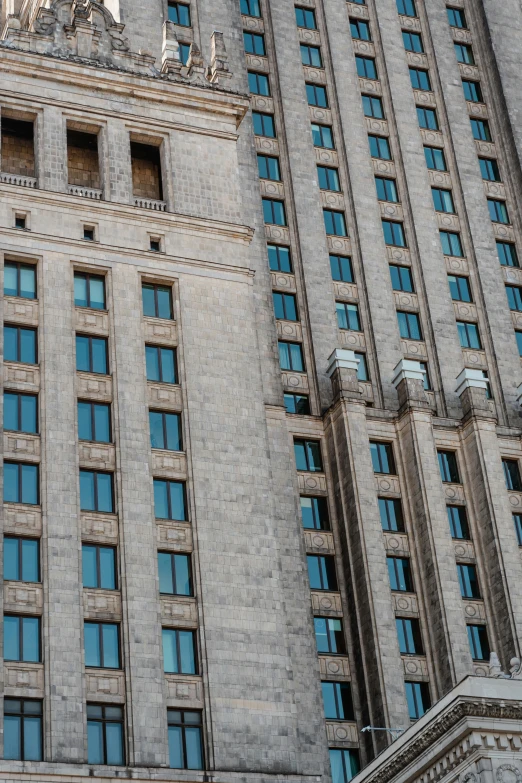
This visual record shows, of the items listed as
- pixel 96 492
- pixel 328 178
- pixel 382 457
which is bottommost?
pixel 96 492

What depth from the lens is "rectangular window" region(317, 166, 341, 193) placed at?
68.2 meters

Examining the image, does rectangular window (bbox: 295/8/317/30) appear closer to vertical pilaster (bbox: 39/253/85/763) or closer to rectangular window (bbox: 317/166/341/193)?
rectangular window (bbox: 317/166/341/193)

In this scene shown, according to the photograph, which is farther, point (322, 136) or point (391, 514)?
point (322, 136)

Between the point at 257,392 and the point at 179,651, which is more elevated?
the point at 257,392

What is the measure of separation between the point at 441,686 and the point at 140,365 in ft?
55.8

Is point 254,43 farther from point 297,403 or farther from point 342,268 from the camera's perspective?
point 297,403

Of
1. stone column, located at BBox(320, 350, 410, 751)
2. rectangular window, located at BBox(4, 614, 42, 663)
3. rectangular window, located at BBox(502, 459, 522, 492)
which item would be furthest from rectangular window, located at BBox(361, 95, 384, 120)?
rectangular window, located at BBox(4, 614, 42, 663)

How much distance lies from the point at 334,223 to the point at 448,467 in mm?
13500

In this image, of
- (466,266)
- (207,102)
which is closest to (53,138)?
(207,102)

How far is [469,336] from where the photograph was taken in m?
67.2

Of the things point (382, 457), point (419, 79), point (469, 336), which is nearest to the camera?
point (382, 457)

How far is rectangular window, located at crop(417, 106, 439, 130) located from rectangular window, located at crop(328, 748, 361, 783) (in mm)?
33699

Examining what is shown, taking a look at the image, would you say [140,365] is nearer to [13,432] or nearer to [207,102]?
[13,432]

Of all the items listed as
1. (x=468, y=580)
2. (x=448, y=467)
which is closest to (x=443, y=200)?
(x=448, y=467)
